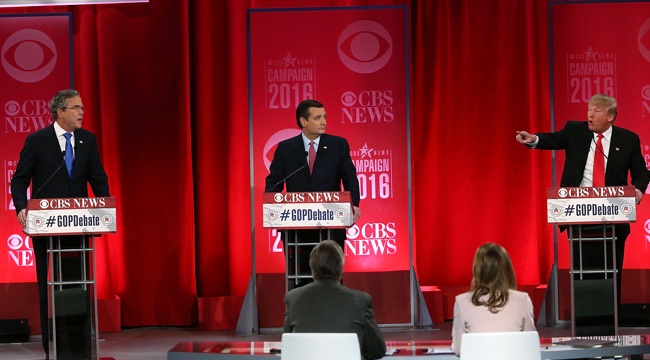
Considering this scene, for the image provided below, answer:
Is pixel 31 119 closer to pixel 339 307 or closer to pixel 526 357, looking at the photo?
pixel 339 307

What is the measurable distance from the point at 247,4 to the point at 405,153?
2.00 metres

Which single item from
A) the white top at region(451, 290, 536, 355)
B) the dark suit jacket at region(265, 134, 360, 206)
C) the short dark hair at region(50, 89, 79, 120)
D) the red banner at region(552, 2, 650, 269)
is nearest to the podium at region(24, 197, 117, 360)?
the short dark hair at region(50, 89, 79, 120)

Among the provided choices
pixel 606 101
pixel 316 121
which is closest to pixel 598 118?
pixel 606 101

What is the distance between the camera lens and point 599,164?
6.64 meters

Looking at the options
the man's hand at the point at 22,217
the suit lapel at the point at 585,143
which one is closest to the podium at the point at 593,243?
the suit lapel at the point at 585,143

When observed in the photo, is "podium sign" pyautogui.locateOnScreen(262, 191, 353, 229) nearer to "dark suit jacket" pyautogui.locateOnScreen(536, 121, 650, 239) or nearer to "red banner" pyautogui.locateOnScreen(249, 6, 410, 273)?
"dark suit jacket" pyautogui.locateOnScreen(536, 121, 650, 239)

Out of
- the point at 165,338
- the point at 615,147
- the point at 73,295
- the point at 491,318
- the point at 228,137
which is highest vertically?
the point at 228,137

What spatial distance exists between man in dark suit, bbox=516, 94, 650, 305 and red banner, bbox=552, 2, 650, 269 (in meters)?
1.27

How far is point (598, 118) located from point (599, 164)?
0.30m

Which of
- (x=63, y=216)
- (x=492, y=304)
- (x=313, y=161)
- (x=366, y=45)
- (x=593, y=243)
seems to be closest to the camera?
(x=492, y=304)

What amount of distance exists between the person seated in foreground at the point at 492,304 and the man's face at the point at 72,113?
3014 mm

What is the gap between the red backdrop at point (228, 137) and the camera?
883 centimetres

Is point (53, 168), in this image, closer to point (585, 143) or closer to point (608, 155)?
point (585, 143)

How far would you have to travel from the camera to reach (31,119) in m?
8.16
